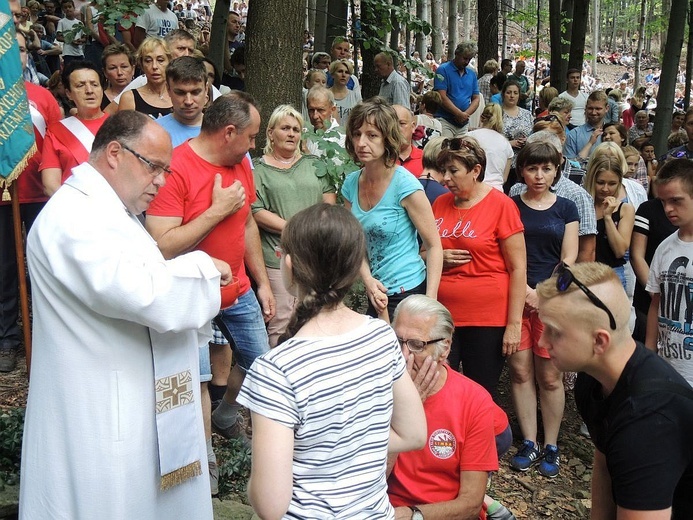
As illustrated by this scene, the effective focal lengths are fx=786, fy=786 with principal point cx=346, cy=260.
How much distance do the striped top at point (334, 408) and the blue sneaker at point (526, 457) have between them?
3.02 metres

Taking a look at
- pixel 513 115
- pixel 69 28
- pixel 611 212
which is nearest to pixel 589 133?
pixel 513 115

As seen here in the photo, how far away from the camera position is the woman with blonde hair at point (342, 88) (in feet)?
29.3

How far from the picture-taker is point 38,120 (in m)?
5.52

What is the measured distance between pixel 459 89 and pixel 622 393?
1022 centimetres

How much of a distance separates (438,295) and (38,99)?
10.4ft

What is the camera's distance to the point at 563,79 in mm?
16922

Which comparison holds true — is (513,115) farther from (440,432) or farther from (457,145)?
(440,432)

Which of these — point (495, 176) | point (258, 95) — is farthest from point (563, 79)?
point (258, 95)

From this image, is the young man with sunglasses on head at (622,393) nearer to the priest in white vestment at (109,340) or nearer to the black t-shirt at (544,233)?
the priest in white vestment at (109,340)

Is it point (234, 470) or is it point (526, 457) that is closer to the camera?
point (234, 470)

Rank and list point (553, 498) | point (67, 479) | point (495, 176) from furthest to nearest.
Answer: point (495, 176), point (553, 498), point (67, 479)

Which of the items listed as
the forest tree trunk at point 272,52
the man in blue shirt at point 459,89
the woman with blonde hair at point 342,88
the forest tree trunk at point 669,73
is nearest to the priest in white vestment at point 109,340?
the forest tree trunk at point 272,52

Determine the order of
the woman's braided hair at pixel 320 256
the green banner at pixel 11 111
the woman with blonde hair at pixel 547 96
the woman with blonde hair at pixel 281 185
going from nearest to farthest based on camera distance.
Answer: the woman's braided hair at pixel 320 256
the green banner at pixel 11 111
the woman with blonde hair at pixel 281 185
the woman with blonde hair at pixel 547 96

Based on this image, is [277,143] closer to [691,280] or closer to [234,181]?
[234,181]
